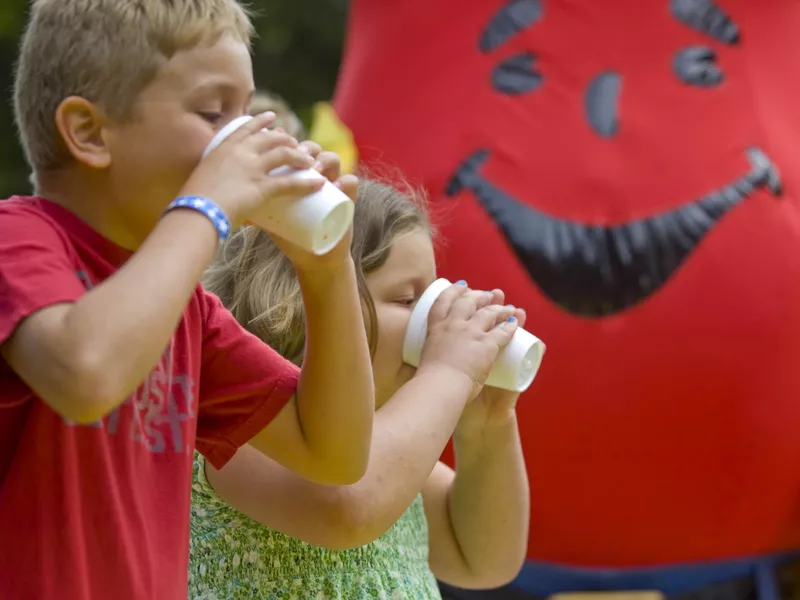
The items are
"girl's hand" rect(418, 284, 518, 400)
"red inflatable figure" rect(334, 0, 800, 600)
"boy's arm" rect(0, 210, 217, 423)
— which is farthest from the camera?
"red inflatable figure" rect(334, 0, 800, 600)

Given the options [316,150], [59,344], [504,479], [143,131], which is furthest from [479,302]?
[59,344]

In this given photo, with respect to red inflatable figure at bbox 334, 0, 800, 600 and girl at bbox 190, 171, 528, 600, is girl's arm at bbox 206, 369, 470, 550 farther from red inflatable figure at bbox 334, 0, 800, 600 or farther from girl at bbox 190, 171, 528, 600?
red inflatable figure at bbox 334, 0, 800, 600

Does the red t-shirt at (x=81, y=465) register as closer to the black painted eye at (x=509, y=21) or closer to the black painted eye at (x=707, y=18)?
the black painted eye at (x=509, y=21)

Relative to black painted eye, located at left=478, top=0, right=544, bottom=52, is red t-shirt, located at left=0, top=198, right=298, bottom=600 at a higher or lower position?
higher

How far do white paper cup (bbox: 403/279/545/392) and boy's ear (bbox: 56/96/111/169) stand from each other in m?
0.64

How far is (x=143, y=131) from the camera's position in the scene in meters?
1.29

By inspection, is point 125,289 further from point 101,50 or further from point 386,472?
point 386,472

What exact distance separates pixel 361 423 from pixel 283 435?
0.10 metres

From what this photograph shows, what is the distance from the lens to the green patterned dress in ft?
5.94

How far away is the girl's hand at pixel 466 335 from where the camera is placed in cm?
173

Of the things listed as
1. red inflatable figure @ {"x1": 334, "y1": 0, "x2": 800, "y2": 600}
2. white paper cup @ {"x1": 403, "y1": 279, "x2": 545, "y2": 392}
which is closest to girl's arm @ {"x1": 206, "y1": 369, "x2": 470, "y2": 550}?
white paper cup @ {"x1": 403, "y1": 279, "x2": 545, "y2": 392}

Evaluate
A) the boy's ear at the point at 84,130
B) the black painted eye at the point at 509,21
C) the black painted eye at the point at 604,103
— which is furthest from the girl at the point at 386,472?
the black painted eye at the point at 509,21

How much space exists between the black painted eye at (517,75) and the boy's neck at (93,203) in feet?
7.18

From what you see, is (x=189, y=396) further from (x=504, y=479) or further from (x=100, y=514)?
(x=504, y=479)
